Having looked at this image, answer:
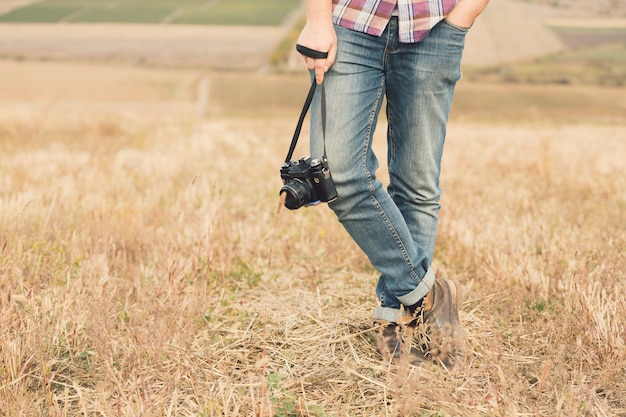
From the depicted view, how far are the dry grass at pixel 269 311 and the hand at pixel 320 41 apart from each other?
784mm

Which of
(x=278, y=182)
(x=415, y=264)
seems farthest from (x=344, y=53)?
(x=278, y=182)

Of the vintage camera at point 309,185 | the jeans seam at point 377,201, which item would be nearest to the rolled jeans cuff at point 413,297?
the jeans seam at point 377,201

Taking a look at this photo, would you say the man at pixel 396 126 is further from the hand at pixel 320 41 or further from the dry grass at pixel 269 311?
the dry grass at pixel 269 311

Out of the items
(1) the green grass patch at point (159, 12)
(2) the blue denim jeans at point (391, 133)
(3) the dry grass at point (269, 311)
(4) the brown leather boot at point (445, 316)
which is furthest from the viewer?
(1) the green grass patch at point (159, 12)

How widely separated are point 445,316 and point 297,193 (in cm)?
84

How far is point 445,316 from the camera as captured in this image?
8.68 feet

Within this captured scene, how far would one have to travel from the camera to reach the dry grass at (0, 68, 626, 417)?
227 centimetres

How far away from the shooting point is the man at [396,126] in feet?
7.70

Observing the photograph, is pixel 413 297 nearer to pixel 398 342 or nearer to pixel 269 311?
pixel 398 342

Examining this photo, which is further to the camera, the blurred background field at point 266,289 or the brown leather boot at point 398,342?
the brown leather boot at point 398,342

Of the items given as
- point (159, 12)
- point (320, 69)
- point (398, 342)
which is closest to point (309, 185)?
point (320, 69)

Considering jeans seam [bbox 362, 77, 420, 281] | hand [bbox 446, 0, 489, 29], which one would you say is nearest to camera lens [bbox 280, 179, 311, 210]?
jeans seam [bbox 362, 77, 420, 281]

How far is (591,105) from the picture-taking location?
3406 cm

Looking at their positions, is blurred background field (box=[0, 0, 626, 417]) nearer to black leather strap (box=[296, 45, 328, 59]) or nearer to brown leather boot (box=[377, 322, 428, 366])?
brown leather boot (box=[377, 322, 428, 366])
